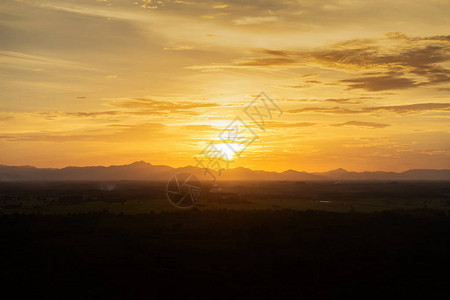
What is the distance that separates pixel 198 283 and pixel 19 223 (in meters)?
34.2

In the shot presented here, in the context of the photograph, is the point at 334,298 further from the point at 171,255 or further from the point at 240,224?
the point at 240,224

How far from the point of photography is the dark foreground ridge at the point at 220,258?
92.9 feet

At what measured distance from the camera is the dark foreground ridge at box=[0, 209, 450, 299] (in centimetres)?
2831

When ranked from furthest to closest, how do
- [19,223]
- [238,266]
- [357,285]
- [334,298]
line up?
[19,223] < [238,266] < [357,285] < [334,298]

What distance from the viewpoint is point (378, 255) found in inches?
1540

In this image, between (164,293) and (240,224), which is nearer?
(164,293)

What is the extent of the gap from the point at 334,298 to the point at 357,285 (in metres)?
3.35

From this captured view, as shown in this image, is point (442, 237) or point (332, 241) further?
point (442, 237)

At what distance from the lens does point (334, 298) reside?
26688mm

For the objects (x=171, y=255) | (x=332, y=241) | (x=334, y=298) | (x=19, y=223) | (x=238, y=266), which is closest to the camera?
(x=334, y=298)

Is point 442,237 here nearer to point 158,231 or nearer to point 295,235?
point 295,235

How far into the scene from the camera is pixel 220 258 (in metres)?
36.9

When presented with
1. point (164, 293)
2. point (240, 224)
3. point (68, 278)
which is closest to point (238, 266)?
point (164, 293)

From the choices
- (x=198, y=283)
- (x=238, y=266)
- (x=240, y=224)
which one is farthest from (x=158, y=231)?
(x=198, y=283)
